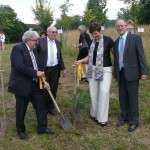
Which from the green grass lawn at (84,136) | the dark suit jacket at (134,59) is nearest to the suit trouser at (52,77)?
the green grass lawn at (84,136)

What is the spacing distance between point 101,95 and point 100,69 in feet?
1.55

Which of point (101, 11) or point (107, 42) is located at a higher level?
point (101, 11)

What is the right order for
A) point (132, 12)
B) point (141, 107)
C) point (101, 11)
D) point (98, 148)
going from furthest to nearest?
Result: point (101, 11), point (132, 12), point (141, 107), point (98, 148)

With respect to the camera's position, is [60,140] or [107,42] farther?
[107,42]

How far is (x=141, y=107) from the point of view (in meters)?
7.29

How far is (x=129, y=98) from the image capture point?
19.6ft

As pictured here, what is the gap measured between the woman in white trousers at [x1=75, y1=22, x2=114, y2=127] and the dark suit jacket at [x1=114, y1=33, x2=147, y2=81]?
0.42m

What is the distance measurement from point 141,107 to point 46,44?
246 centimetres

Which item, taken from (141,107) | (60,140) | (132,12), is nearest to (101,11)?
(132,12)

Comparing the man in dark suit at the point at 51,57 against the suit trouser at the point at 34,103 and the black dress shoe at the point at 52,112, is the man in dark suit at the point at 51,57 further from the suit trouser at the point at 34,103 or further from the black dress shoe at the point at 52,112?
the suit trouser at the point at 34,103


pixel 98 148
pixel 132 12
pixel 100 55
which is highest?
pixel 132 12

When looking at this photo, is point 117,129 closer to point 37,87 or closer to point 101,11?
point 37,87

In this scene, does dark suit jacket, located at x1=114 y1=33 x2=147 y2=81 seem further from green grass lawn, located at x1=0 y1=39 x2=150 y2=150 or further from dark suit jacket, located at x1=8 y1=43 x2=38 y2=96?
dark suit jacket, located at x1=8 y1=43 x2=38 y2=96

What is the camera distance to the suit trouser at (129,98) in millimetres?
5871
